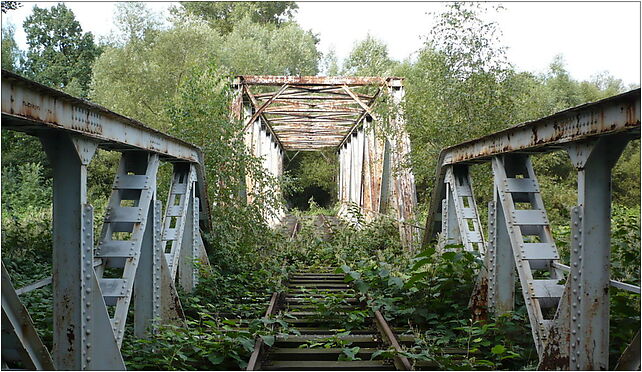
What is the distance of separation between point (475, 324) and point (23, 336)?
4.42m

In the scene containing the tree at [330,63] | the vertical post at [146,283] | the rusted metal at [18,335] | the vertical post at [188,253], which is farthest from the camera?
the tree at [330,63]

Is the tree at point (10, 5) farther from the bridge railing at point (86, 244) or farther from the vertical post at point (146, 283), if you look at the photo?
the vertical post at point (146, 283)

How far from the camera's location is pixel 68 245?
446 cm

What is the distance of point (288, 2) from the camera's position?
51500 mm

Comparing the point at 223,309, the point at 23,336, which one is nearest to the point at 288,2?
the point at 223,309

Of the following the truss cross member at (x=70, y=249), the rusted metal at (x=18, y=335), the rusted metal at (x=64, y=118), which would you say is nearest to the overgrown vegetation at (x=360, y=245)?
the truss cross member at (x=70, y=249)

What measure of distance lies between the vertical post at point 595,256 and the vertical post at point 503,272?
2.00 m

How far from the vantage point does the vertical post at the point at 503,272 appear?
6.43m

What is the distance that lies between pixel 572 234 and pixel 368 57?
140ft

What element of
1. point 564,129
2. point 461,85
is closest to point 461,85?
point 461,85

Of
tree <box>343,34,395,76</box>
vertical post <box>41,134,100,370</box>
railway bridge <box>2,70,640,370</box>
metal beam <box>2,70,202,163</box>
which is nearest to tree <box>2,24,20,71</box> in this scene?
railway bridge <box>2,70,640,370</box>

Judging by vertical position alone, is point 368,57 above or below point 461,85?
above

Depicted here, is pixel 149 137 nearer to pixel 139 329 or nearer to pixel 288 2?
pixel 139 329

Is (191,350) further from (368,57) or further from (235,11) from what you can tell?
(235,11)
